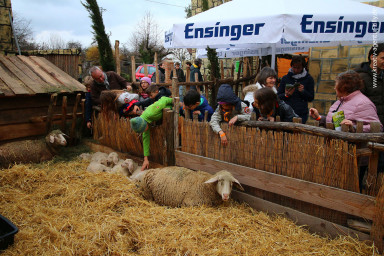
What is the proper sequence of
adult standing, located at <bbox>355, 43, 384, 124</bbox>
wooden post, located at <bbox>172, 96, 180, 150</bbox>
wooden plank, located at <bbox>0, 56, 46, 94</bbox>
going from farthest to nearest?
wooden plank, located at <bbox>0, 56, 46, 94</bbox> → wooden post, located at <bbox>172, 96, 180, 150</bbox> → adult standing, located at <bbox>355, 43, 384, 124</bbox>

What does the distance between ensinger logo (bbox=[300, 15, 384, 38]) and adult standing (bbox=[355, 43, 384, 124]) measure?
64cm

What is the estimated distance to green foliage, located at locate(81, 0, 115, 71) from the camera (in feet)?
24.3

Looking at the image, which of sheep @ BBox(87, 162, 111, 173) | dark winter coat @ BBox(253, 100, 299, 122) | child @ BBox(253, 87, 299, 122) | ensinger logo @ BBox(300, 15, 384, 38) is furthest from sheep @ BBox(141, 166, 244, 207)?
ensinger logo @ BBox(300, 15, 384, 38)

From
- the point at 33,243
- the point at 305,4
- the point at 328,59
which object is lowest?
the point at 33,243

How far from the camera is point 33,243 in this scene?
121 inches

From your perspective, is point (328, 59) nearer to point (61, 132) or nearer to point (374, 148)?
point (374, 148)

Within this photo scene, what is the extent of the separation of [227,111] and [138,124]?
1422 mm

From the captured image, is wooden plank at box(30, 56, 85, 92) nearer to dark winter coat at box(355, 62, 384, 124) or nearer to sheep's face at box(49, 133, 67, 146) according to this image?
sheep's face at box(49, 133, 67, 146)

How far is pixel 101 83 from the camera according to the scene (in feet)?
20.4

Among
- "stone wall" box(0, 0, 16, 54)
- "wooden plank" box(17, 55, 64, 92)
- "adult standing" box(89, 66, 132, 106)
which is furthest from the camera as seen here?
"stone wall" box(0, 0, 16, 54)

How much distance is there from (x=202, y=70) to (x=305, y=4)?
8.36 meters

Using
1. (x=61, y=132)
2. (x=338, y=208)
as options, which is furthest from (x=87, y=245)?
(x=61, y=132)

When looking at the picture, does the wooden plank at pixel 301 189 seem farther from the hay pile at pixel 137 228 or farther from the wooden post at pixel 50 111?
the wooden post at pixel 50 111

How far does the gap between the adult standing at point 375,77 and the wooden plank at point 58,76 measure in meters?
5.75
